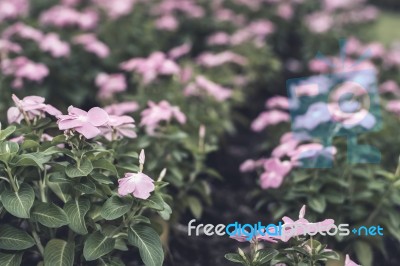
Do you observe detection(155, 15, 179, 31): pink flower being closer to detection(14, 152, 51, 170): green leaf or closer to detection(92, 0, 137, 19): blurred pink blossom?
detection(92, 0, 137, 19): blurred pink blossom

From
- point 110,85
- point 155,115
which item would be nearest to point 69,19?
point 110,85

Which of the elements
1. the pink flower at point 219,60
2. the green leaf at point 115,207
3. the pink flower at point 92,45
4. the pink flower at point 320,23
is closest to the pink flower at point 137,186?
the green leaf at point 115,207

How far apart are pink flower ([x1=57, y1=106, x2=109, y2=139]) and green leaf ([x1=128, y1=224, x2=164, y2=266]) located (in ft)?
1.11

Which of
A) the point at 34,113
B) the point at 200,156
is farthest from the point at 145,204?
the point at 200,156

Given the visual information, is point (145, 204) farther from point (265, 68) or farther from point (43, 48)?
point (265, 68)

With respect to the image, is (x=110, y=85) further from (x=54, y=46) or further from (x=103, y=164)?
(x=103, y=164)

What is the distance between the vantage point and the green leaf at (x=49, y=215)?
163 centimetres

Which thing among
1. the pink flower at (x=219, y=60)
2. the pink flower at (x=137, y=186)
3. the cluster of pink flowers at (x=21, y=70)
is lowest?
the pink flower at (x=137, y=186)

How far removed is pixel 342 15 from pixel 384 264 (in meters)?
3.70

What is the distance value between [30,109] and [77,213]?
420 mm

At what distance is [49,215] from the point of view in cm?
165

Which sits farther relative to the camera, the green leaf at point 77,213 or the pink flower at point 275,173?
the pink flower at point 275,173

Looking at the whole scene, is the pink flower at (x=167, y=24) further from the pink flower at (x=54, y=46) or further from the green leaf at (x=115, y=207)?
the green leaf at (x=115, y=207)

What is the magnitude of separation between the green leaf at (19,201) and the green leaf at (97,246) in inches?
8.1
